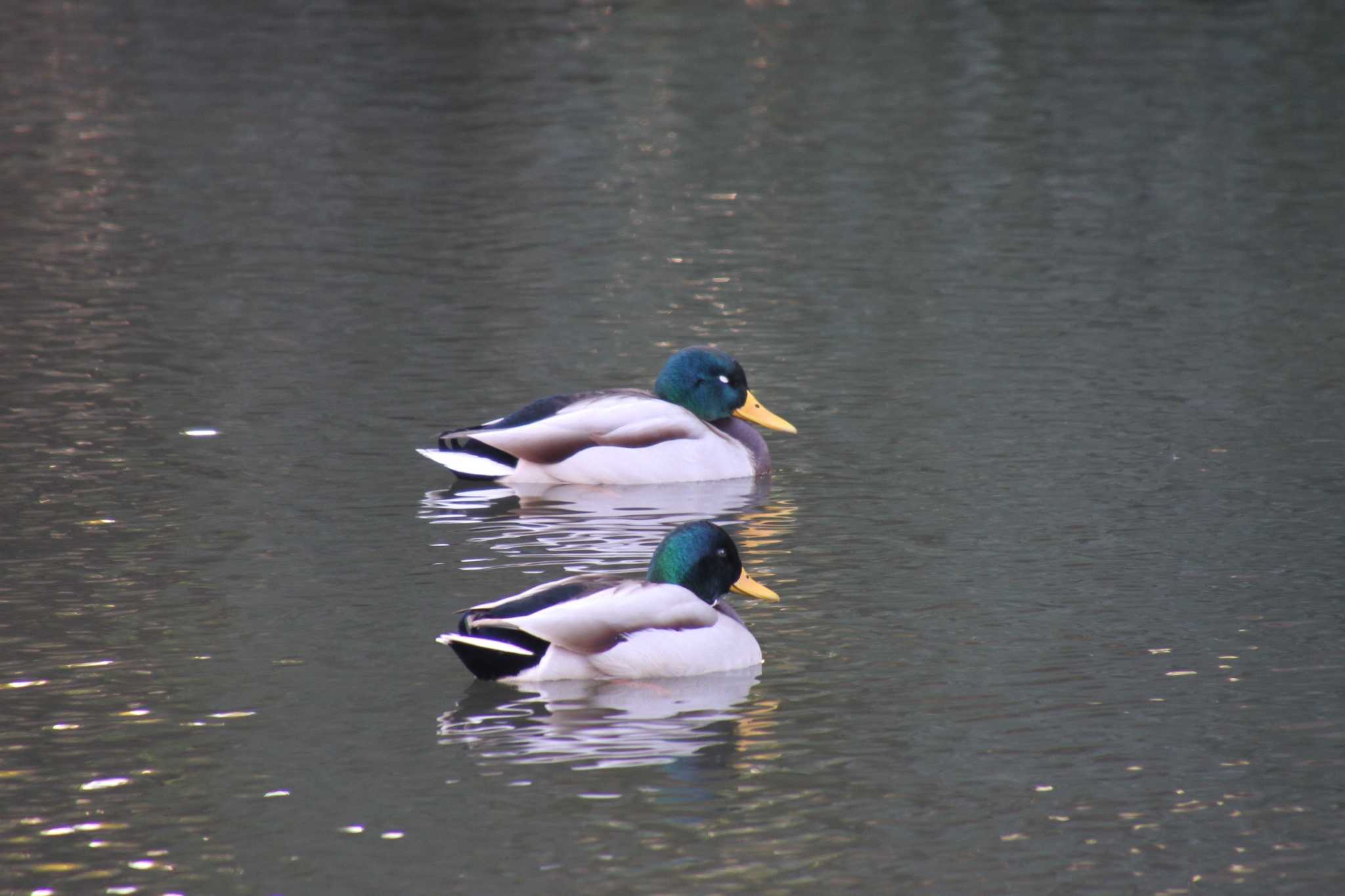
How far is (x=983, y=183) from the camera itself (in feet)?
76.7

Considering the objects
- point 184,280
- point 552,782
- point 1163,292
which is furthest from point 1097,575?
point 184,280

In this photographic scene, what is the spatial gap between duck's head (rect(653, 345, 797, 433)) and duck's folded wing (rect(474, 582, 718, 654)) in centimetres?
450

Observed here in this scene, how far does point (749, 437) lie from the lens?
45.6 ft

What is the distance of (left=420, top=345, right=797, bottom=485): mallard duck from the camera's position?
44.0 ft

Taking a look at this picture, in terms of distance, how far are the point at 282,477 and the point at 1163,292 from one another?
7.99 metres

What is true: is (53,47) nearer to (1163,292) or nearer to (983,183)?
(983,183)

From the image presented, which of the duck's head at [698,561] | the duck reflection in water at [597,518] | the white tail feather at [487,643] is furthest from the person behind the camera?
the duck reflection in water at [597,518]

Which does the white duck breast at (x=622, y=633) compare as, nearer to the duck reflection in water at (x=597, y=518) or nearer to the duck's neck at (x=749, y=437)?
the duck reflection in water at (x=597, y=518)

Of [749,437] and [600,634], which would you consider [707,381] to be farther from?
[600,634]

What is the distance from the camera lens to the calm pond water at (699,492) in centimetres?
800

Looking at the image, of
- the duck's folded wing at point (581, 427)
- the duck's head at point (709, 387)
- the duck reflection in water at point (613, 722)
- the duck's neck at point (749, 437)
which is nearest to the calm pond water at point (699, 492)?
the duck reflection in water at point (613, 722)

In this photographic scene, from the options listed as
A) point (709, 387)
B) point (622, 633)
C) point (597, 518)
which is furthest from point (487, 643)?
point (709, 387)

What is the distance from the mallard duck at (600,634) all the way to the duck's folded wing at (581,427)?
3.82 m

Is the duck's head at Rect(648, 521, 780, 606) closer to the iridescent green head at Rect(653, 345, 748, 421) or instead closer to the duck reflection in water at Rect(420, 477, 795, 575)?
the duck reflection in water at Rect(420, 477, 795, 575)
